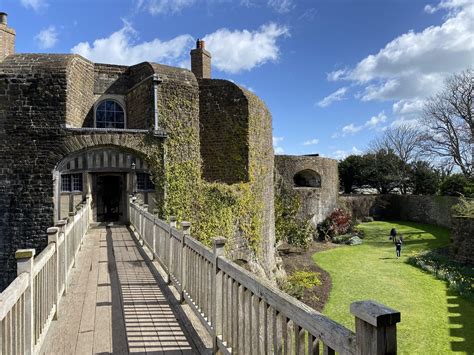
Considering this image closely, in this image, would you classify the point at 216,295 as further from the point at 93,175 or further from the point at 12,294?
the point at 93,175

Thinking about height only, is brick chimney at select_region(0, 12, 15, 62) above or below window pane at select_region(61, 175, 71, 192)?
above

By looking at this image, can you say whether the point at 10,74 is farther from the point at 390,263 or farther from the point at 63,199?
the point at 390,263

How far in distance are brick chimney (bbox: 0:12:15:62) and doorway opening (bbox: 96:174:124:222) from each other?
20.9 feet

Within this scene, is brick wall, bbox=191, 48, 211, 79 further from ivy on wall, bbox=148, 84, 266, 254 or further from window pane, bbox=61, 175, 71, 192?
window pane, bbox=61, 175, 71, 192

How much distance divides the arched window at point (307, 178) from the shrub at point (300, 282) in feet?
42.0

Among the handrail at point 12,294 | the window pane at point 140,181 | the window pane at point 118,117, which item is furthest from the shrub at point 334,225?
the handrail at point 12,294

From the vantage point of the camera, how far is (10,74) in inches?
521

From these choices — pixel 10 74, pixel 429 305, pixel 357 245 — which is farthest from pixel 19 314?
pixel 357 245

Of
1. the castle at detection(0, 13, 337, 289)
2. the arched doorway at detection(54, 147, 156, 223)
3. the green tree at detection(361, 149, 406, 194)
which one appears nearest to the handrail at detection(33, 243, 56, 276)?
the castle at detection(0, 13, 337, 289)

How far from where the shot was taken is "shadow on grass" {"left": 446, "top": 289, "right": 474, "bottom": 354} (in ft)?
33.4

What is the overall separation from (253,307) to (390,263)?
19.3m

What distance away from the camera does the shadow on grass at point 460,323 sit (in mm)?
10188

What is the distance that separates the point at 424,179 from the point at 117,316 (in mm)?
38986

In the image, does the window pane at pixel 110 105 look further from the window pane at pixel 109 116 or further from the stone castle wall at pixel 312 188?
the stone castle wall at pixel 312 188
